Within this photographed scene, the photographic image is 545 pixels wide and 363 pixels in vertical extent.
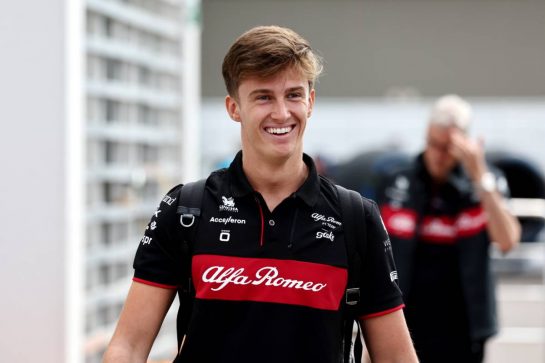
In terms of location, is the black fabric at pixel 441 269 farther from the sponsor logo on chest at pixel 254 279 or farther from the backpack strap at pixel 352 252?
the sponsor logo on chest at pixel 254 279

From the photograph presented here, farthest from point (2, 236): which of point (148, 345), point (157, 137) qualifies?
point (157, 137)

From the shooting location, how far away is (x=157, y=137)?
7.62 m

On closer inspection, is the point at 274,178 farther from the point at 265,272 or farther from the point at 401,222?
the point at 401,222

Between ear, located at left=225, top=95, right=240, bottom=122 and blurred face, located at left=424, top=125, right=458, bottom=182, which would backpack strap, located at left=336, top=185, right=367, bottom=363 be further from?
blurred face, located at left=424, top=125, right=458, bottom=182

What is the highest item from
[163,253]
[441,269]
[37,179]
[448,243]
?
[37,179]

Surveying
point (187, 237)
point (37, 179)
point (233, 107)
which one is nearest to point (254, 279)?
point (187, 237)

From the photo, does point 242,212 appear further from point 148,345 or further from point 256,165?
point 148,345

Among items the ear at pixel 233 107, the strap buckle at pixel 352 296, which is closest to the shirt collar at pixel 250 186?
the ear at pixel 233 107

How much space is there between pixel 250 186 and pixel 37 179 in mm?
1942

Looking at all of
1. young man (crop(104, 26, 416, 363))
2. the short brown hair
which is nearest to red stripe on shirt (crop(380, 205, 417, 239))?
young man (crop(104, 26, 416, 363))

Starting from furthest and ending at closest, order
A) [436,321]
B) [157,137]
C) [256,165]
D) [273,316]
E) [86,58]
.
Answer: [157,137] < [86,58] < [436,321] < [256,165] < [273,316]

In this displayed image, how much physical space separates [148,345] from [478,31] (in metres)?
19.7

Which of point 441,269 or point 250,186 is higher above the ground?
point 250,186

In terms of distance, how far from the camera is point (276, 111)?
102 inches
